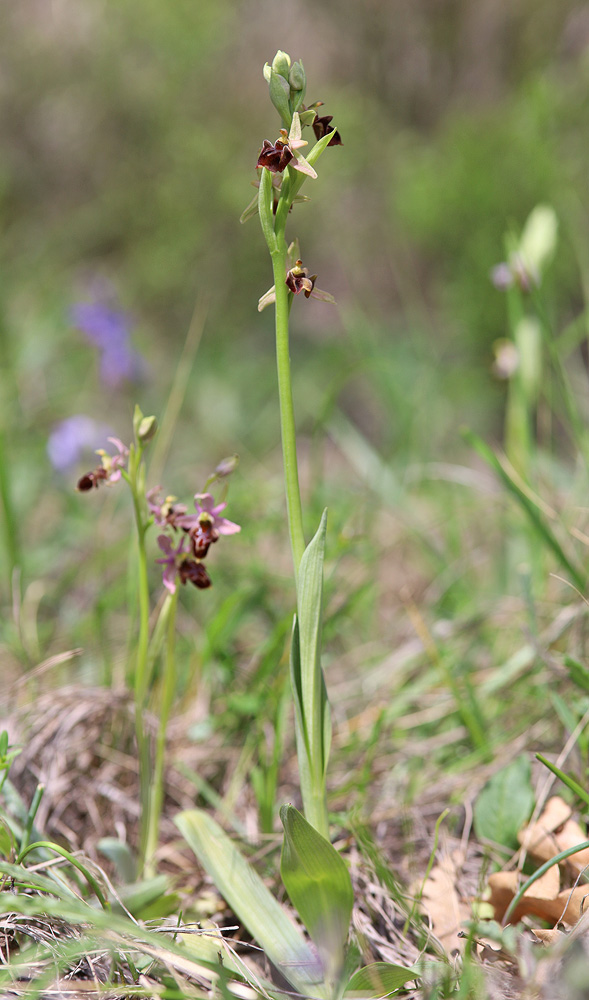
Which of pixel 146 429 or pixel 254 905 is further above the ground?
pixel 146 429

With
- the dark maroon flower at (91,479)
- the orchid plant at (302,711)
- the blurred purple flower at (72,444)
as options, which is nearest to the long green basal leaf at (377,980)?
the orchid plant at (302,711)

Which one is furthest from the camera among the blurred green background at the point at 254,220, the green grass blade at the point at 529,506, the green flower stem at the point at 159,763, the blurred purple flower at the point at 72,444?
the blurred green background at the point at 254,220

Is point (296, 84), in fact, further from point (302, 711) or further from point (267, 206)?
point (302, 711)

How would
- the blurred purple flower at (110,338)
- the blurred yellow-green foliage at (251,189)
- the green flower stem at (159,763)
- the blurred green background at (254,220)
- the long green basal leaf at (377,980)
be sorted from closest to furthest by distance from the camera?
the long green basal leaf at (377,980), the green flower stem at (159,763), the blurred purple flower at (110,338), the blurred green background at (254,220), the blurred yellow-green foliage at (251,189)

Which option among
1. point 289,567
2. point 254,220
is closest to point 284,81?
point 289,567

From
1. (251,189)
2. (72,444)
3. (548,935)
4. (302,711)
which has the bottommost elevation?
(548,935)

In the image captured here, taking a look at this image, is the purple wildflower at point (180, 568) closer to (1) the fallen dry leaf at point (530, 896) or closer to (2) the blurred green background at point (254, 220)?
(1) the fallen dry leaf at point (530, 896)
